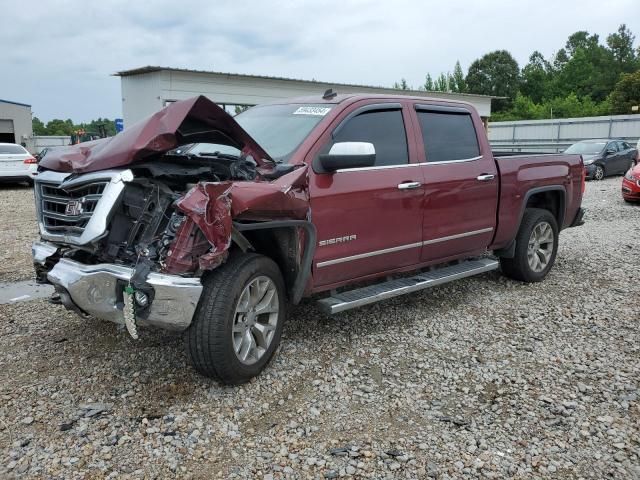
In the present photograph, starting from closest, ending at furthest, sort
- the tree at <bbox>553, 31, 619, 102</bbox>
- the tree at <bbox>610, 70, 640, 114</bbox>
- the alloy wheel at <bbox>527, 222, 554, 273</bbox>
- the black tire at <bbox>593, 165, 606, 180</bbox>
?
the alloy wheel at <bbox>527, 222, 554, 273</bbox> → the black tire at <bbox>593, 165, 606, 180</bbox> → the tree at <bbox>610, 70, 640, 114</bbox> → the tree at <bbox>553, 31, 619, 102</bbox>

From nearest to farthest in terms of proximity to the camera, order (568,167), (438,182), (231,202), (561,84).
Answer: (231,202), (438,182), (568,167), (561,84)

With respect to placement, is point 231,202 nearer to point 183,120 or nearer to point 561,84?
point 183,120

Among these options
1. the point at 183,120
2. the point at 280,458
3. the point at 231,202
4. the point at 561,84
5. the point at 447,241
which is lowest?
the point at 280,458

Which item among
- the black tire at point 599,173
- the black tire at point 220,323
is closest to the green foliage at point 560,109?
the black tire at point 599,173

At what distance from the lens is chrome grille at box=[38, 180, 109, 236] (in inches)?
135

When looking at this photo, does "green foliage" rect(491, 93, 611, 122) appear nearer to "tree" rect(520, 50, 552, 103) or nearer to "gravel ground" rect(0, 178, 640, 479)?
"tree" rect(520, 50, 552, 103)

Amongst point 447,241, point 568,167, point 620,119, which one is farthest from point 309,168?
point 620,119

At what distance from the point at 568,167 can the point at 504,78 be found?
70.1 meters

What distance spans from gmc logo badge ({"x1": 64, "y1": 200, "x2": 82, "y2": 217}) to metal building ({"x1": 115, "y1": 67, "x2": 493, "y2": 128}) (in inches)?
685

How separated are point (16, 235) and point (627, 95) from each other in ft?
167

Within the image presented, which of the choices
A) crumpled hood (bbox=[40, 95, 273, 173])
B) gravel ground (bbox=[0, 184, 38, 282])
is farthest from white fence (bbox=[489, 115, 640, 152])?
crumpled hood (bbox=[40, 95, 273, 173])

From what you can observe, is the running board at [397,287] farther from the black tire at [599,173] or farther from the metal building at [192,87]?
the metal building at [192,87]

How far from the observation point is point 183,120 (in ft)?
11.4

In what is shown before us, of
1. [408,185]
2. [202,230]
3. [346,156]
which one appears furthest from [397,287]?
[202,230]
